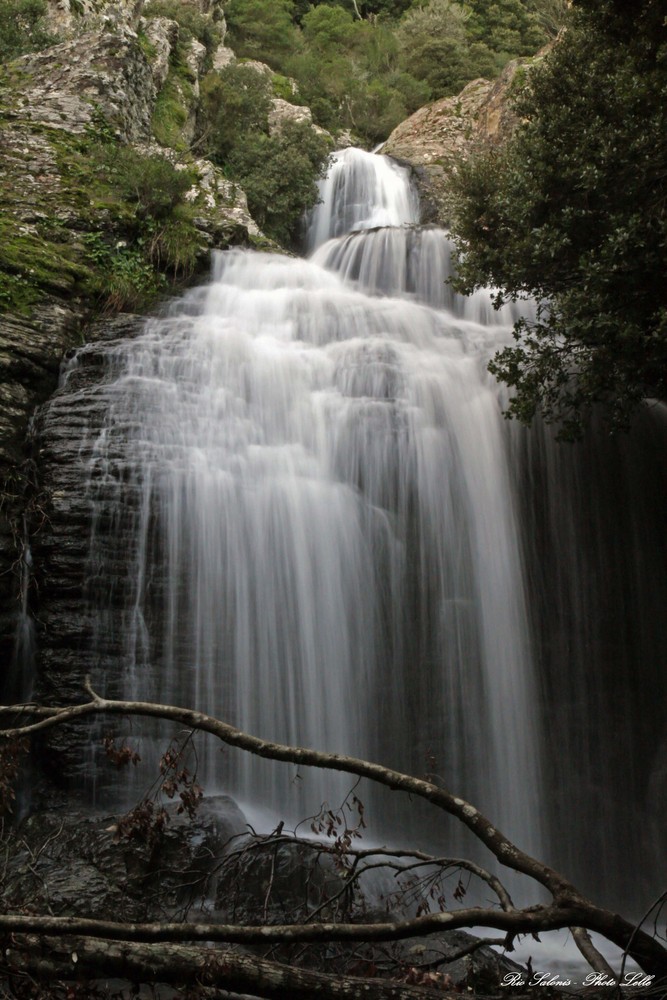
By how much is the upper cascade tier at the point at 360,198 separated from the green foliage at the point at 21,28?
25.3 ft

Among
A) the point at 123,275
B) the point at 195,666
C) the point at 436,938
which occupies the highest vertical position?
the point at 123,275

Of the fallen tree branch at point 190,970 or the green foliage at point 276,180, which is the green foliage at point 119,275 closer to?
the green foliage at point 276,180

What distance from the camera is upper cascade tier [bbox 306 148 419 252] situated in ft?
66.1

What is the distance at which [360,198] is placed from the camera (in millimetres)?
20906

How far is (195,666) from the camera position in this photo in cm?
747

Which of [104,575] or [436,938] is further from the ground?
[104,575]

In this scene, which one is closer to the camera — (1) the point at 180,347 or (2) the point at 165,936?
(2) the point at 165,936

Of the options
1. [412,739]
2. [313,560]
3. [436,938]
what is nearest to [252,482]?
[313,560]

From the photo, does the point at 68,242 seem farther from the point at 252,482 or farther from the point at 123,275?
the point at 252,482

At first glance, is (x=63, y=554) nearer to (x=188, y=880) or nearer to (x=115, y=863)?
(x=115, y=863)

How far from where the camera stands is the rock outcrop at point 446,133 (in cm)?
2089

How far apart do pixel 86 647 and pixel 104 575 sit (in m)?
0.73

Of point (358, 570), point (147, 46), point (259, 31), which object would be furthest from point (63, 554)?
point (259, 31)

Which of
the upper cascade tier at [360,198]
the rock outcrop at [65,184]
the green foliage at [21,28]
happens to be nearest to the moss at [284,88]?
the upper cascade tier at [360,198]
